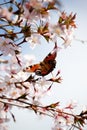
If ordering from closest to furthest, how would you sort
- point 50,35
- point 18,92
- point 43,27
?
point 43,27 < point 50,35 < point 18,92

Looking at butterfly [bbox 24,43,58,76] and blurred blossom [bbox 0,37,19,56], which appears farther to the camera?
butterfly [bbox 24,43,58,76]

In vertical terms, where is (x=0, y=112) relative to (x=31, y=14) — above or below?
below

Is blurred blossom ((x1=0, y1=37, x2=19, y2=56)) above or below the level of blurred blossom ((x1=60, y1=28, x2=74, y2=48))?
below

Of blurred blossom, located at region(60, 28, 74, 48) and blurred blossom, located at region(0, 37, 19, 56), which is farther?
blurred blossom, located at region(60, 28, 74, 48)

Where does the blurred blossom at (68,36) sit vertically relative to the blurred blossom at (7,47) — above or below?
above

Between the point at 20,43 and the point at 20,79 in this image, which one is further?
the point at 20,79

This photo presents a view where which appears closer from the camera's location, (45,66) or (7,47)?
(7,47)

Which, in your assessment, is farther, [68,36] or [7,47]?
[68,36]

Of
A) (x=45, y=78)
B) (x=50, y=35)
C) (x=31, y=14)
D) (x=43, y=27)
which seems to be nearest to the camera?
(x=31, y=14)

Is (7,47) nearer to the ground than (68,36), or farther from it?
nearer to the ground

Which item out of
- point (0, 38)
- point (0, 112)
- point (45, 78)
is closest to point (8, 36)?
point (0, 38)

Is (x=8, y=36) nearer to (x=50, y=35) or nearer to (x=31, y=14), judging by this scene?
(x=50, y=35)
